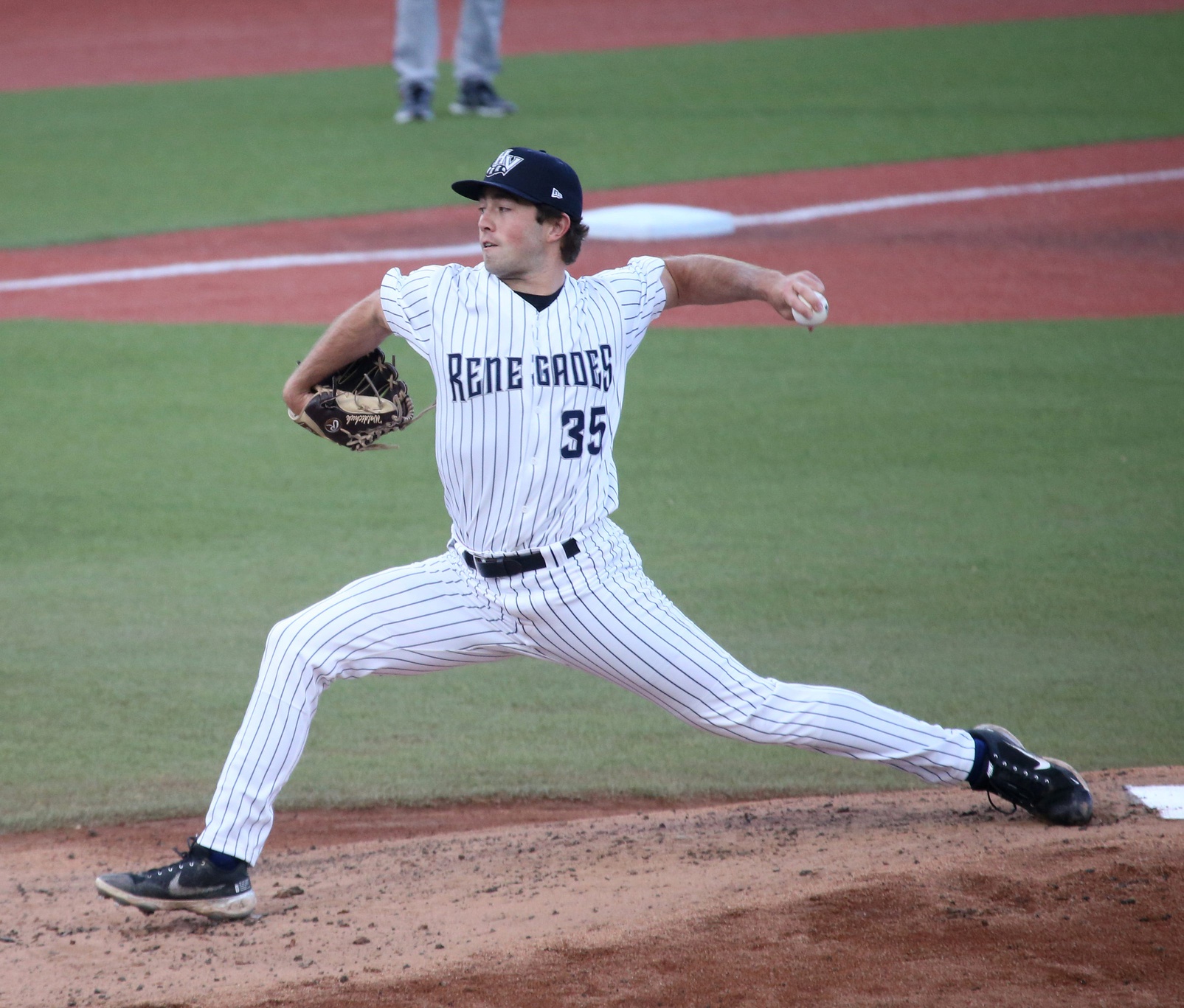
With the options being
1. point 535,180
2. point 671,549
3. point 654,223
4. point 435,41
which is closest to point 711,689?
point 535,180

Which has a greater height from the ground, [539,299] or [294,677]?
[539,299]

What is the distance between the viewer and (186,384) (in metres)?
8.24

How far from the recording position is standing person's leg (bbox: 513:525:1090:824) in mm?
3418

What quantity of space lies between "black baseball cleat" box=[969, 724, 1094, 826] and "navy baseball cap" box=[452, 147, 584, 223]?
1.59 meters

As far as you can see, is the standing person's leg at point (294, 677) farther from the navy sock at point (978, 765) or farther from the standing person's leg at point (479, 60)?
the standing person's leg at point (479, 60)

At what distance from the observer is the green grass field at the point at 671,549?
4.64 m

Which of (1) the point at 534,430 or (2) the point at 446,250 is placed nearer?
(1) the point at 534,430

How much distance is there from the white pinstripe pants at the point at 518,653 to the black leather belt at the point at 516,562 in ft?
0.05

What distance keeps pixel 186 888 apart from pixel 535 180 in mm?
1692

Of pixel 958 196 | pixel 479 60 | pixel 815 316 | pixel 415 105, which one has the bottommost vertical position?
pixel 815 316

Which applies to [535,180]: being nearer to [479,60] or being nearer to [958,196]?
[958,196]

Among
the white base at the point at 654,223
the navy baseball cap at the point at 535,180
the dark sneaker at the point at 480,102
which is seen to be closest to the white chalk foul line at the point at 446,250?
the white base at the point at 654,223

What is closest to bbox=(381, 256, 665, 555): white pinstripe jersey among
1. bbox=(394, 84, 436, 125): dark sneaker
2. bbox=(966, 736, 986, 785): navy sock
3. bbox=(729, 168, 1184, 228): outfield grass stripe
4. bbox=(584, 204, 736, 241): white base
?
bbox=(966, 736, 986, 785): navy sock

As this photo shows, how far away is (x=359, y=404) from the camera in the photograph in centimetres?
356
